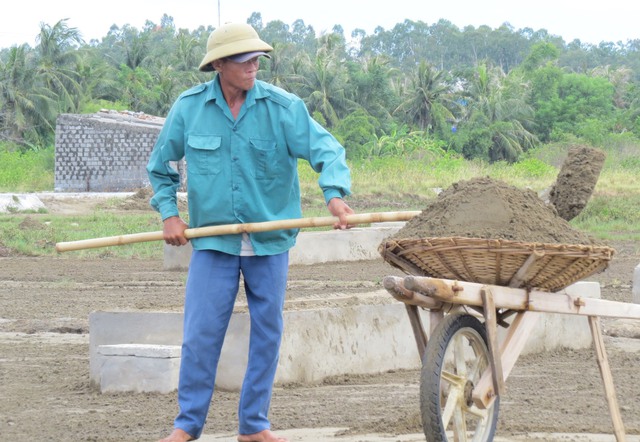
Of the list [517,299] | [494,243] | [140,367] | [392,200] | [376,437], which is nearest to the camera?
[494,243]

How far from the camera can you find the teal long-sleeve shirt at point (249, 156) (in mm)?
5016

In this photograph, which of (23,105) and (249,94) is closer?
(249,94)

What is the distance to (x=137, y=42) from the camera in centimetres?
6488

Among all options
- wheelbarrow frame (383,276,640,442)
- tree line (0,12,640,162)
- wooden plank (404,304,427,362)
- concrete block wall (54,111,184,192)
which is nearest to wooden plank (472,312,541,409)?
wheelbarrow frame (383,276,640,442)

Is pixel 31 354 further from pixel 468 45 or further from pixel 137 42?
pixel 468 45

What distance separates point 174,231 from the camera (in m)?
5.12

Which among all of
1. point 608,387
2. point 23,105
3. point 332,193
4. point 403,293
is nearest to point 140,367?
point 332,193

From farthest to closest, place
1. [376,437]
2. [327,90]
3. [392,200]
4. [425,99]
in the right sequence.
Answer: [425,99]
[327,90]
[392,200]
[376,437]

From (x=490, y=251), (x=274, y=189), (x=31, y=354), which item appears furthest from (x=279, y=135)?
(x=31, y=354)

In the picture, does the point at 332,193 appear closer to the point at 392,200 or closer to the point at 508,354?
the point at 508,354

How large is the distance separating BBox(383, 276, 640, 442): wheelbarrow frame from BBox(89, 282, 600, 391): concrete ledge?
2154mm

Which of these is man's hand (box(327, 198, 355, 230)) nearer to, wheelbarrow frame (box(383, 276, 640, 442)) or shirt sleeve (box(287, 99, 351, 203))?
shirt sleeve (box(287, 99, 351, 203))

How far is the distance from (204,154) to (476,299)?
142 centimetres

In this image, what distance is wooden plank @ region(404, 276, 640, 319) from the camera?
4.41 metres
